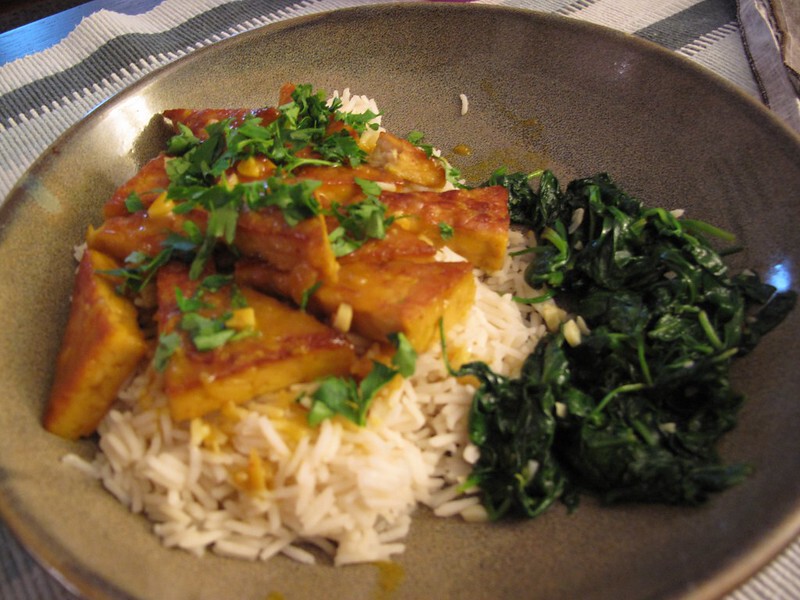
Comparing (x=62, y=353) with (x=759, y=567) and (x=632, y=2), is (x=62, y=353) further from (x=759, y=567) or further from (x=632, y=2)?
(x=632, y=2)

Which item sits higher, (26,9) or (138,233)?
(26,9)

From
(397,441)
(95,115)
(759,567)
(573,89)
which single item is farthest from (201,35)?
(759,567)

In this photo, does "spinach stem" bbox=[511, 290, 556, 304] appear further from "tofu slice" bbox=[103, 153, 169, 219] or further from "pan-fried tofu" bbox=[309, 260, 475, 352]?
"tofu slice" bbox=[103, 153, 169, 219]

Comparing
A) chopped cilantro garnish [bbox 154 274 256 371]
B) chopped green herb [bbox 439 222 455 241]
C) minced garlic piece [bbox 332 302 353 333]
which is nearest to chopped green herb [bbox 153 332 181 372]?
chopped cilantro garnish [bbox 154 274 256 371]

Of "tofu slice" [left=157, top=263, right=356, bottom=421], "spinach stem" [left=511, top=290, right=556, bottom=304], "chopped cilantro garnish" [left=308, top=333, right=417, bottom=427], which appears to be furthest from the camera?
"spinach stem" [left=511, top=290, right=556, bottom=304]

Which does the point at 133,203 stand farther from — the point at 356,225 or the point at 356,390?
the point at 356,390

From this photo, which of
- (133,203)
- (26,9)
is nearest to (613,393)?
(133,203)

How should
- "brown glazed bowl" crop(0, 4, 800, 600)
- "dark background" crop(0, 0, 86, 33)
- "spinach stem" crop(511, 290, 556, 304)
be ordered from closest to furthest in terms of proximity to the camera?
"brown glazed bowl" crop(0, 4, 800, 600), "spinach stem" crop(511, 290, 556, 304), "dark background" crop(0, 0, 86, 33)
